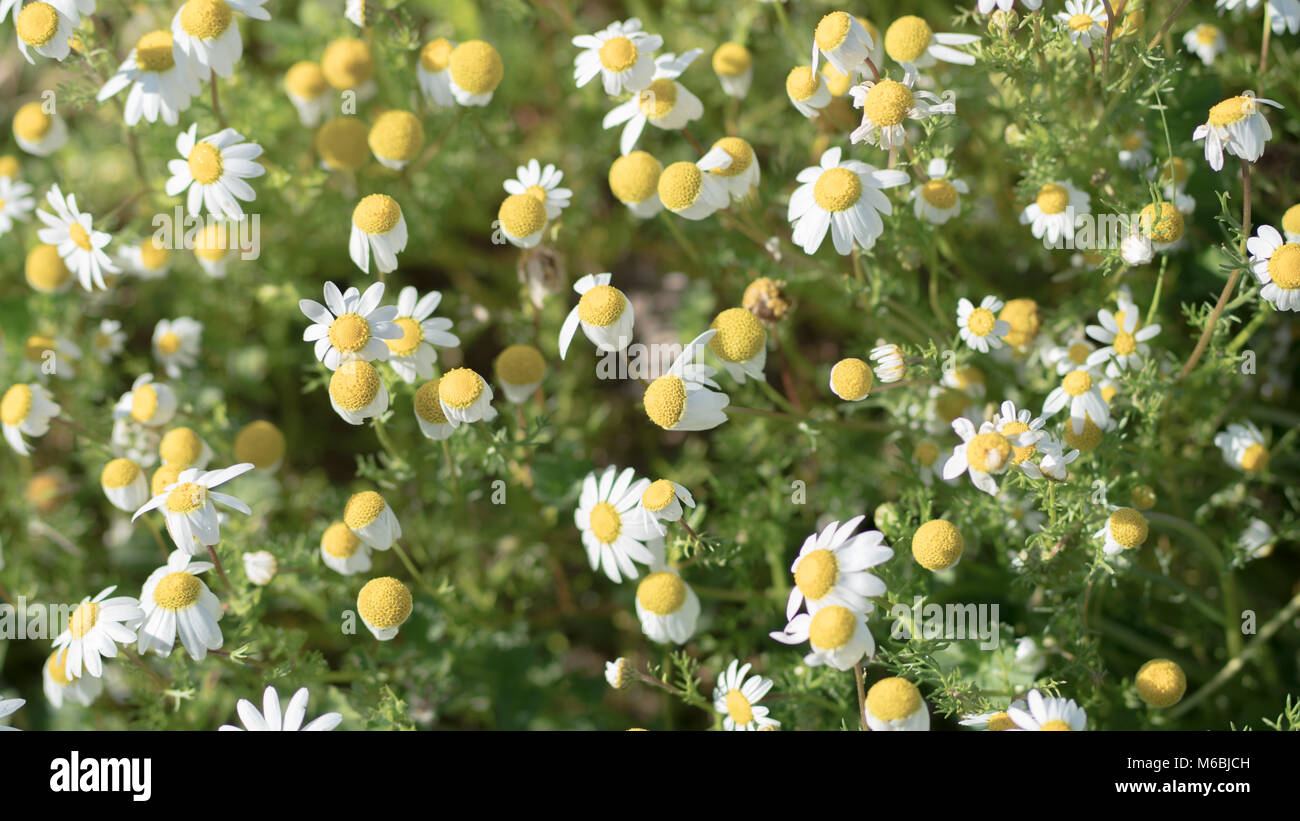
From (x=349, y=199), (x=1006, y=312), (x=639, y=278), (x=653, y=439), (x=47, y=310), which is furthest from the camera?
(x=639, y=278)

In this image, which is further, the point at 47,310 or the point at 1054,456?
the point at 47,310

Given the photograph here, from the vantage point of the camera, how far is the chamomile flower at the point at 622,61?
3.02 meters

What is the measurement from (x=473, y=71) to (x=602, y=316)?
3.46ft

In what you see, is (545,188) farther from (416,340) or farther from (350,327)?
(350,327)

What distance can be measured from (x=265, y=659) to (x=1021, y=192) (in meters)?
2.98

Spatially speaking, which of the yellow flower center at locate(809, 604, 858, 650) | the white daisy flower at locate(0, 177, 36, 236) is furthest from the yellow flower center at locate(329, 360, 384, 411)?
the white daisy flower at locate(0, 177, 36, 236)

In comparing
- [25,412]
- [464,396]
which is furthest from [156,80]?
[464,396]

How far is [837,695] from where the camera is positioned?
284 centimetres

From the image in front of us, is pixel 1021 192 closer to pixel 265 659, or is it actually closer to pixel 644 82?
pixel 644 82

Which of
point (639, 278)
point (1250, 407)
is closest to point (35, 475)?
point (639, 278)

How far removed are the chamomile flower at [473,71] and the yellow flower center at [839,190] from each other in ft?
3.92

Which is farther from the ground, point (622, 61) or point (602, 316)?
point (622, 61)

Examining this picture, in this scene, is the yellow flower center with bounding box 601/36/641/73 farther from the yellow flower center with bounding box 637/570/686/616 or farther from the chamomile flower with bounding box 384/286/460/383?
the yellow flower center with bounding box 637/570/686/616

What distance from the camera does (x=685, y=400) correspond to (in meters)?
2.62
